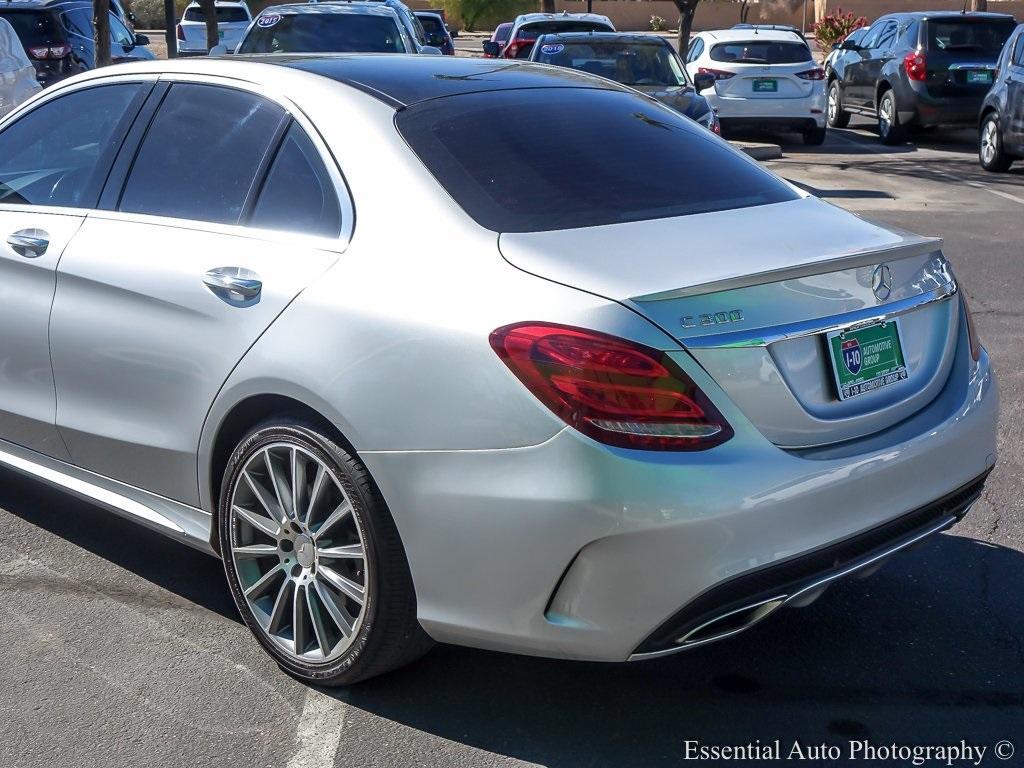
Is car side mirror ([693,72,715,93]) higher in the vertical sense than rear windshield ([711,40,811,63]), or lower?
higher

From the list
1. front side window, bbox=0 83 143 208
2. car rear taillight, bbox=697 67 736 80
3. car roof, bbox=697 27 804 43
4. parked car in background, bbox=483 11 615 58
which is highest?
front side window, bbox=0 83 143 208

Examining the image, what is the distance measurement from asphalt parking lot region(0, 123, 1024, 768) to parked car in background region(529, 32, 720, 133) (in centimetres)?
935

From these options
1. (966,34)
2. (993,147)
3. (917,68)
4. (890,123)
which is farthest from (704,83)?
(966,34)

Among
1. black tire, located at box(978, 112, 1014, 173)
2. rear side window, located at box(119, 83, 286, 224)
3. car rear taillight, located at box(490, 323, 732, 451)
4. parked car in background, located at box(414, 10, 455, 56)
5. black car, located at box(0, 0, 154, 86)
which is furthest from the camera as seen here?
parked car in background, located at box(414, 10, 455, 56)

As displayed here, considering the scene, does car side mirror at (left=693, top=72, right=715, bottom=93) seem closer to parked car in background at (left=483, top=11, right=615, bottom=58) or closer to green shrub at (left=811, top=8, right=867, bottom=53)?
parked car in background at (left=483, top=11, right=615, bottom=58)

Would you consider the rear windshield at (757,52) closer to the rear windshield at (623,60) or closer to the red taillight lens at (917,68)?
the red taillight lens at (917,68)

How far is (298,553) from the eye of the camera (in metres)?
3.56

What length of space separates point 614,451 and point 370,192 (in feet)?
3.50

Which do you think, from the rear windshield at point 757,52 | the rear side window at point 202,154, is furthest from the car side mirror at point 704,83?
the rear side window at point 202,154

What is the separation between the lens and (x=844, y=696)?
3.53 metres

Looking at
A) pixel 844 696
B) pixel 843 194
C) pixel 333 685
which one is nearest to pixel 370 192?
pixel 333 685

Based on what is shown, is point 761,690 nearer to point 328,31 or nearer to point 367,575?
point 367,575

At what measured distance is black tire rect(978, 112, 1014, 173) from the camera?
14625 millimetres

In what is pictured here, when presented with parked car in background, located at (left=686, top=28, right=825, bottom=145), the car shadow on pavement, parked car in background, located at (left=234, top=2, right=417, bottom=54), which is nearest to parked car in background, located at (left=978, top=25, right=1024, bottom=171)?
parked car in background, located at (left=686, top=28, right=825, bottom=145)
